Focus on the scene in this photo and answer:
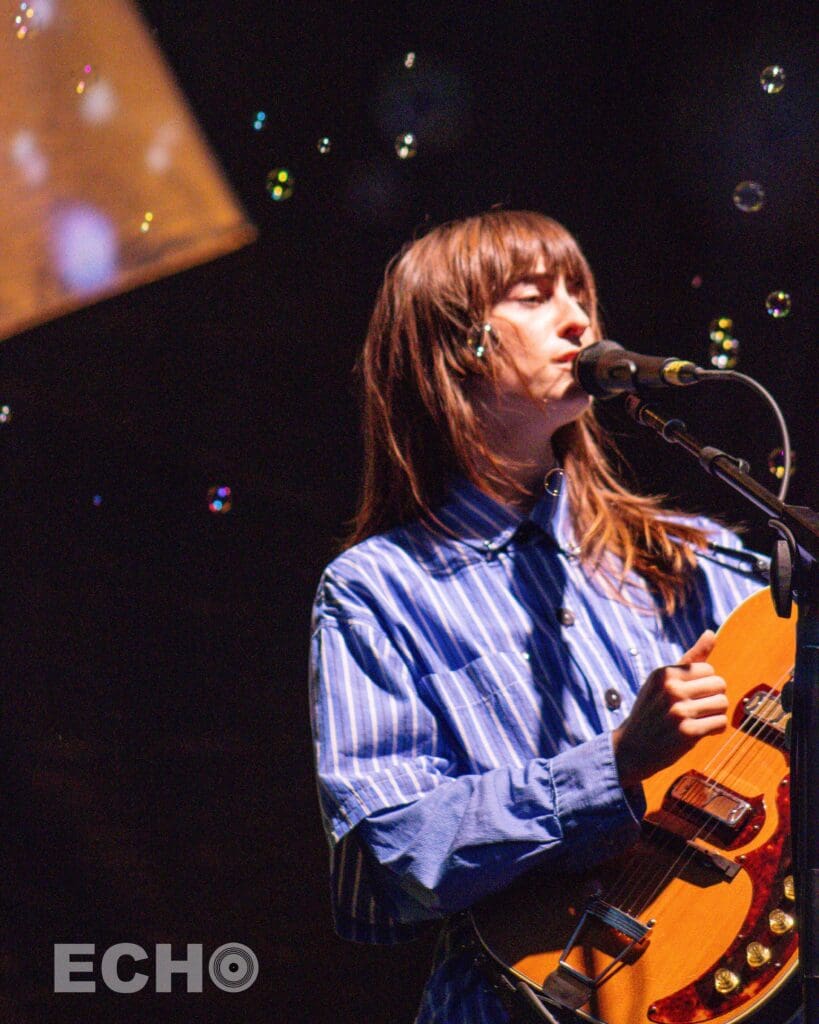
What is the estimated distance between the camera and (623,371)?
1.57 metres

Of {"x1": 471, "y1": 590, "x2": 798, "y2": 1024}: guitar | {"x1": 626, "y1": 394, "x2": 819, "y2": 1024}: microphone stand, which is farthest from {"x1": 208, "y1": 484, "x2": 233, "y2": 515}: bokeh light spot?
{"x1": 626, "y1": 394, "x2": 819, "y2": 1024}: microphone stand

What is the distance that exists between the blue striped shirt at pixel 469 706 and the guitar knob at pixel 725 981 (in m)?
0.21

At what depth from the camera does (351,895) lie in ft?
5.27

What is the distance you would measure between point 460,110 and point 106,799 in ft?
5.99

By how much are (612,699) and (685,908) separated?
383mm

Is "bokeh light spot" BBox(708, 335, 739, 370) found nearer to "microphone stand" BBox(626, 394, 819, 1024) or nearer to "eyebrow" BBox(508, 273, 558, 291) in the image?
"eyebrow" BBox(508, 273, 558, 291)

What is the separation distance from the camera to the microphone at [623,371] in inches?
56.7

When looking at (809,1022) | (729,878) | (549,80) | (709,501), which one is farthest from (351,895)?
(549,80)

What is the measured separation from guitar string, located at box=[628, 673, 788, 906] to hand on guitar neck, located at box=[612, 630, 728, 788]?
0.41 feet

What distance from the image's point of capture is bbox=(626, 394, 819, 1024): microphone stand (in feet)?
3.50

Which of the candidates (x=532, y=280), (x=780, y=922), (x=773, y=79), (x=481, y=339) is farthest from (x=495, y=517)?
(x=773, y=79)

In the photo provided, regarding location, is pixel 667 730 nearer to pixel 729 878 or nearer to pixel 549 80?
pixel 729 878

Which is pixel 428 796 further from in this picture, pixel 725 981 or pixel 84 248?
pixel 84 248

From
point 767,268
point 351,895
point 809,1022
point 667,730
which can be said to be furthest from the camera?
point 767,268
